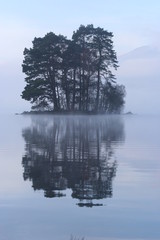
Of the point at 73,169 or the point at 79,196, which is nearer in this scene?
the point at 79,196

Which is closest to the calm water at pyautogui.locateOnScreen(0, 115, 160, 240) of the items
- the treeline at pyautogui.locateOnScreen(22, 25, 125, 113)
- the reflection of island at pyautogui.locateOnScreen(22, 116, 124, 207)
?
the reflection of island at pyautogui.locateOnScreen(22, 116, 124, 207)

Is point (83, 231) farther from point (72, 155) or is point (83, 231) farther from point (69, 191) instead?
point (72, 155)

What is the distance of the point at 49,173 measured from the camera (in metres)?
10.8

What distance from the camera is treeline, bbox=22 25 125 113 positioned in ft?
163

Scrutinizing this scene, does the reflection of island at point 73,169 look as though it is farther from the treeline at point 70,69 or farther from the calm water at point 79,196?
the treeline at point 70,69

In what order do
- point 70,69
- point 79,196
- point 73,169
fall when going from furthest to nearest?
1. point 70,69
2. point 73,169
3. point 79,196

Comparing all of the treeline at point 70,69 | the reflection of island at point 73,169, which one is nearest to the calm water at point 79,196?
the reflection of island at point 73,169

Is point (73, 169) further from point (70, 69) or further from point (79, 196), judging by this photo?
point (70, 69)

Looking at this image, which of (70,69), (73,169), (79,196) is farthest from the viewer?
(70,69)

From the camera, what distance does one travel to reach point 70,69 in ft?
169

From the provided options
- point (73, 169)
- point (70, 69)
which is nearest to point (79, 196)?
point (73, 169)

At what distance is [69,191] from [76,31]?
141 ft

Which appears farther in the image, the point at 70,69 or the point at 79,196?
the point at 70,69

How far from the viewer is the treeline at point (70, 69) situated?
49594mm
